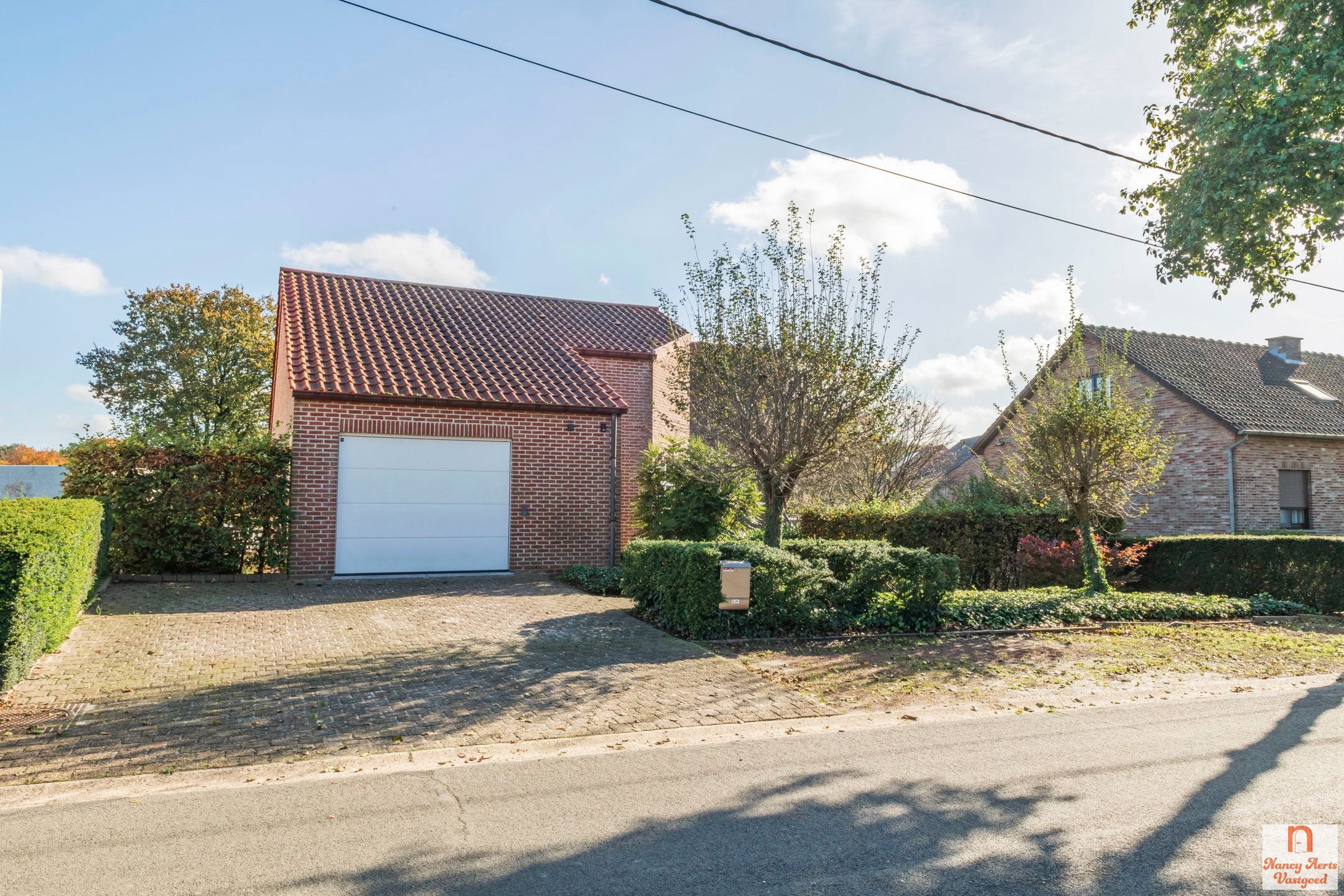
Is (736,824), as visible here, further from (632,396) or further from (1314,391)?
(1314,391)

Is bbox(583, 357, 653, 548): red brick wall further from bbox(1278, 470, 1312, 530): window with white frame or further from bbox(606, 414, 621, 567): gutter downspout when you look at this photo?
bbox(1278, 470, 1312, 530): window with white frame

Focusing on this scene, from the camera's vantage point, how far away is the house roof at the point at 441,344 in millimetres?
13938

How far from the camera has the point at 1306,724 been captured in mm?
6320

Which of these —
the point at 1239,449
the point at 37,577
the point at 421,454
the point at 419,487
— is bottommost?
the point at 37,577

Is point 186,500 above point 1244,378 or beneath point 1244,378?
beneath

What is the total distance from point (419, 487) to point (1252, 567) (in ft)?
46.1

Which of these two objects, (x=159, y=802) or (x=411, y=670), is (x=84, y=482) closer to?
(x=411, y=670)

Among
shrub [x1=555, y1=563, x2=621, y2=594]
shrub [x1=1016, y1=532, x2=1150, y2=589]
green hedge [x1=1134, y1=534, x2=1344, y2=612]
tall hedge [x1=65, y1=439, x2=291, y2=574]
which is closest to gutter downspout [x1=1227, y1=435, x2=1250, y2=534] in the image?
green hedge [x1=1134, y1=534, x2=1344, y2=612]

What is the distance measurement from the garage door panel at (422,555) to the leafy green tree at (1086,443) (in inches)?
349

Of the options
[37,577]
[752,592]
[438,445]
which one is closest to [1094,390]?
[752,592]

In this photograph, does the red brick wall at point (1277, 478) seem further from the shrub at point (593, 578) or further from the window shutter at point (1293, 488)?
the shrub at point (593, 578)

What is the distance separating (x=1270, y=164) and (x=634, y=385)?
13343mm

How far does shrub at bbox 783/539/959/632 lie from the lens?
9727mm

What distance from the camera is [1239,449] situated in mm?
20156
